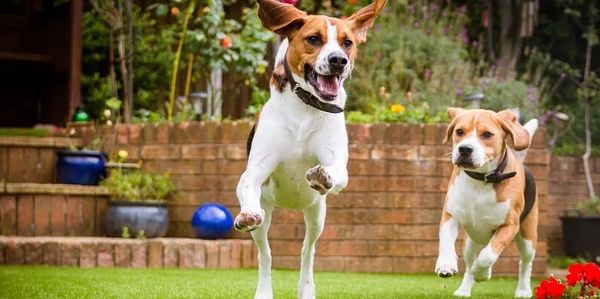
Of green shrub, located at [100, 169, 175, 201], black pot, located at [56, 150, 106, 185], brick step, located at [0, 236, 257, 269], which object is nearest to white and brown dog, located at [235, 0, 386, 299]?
brick step, located at [0, 236, 257, 269]

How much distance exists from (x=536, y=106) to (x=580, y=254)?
156 cm

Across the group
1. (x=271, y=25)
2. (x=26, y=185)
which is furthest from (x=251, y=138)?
(x=26, y=185)

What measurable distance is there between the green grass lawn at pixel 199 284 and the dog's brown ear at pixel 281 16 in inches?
69.5

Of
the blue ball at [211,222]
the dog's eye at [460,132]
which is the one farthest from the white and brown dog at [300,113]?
the blue ball at [211,222]

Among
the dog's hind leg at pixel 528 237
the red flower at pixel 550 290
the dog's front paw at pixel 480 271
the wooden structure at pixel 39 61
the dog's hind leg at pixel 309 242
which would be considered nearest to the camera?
the red flower at pixel 550 290

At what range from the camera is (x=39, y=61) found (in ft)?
34.7

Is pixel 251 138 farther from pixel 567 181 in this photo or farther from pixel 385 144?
pixel 567 181

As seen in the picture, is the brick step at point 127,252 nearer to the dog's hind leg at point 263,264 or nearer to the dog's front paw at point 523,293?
the dog's front paw at point 523,293

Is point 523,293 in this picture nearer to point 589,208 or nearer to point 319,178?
point 319,178

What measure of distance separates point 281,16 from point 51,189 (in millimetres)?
4330

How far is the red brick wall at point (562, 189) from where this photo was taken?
10344mm

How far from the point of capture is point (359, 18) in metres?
4.61

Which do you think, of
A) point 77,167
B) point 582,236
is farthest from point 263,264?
point 582,236

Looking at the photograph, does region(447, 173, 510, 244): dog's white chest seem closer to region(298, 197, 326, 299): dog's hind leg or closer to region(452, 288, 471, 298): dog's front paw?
region(452, 288, 471, 298): dog's front paw
